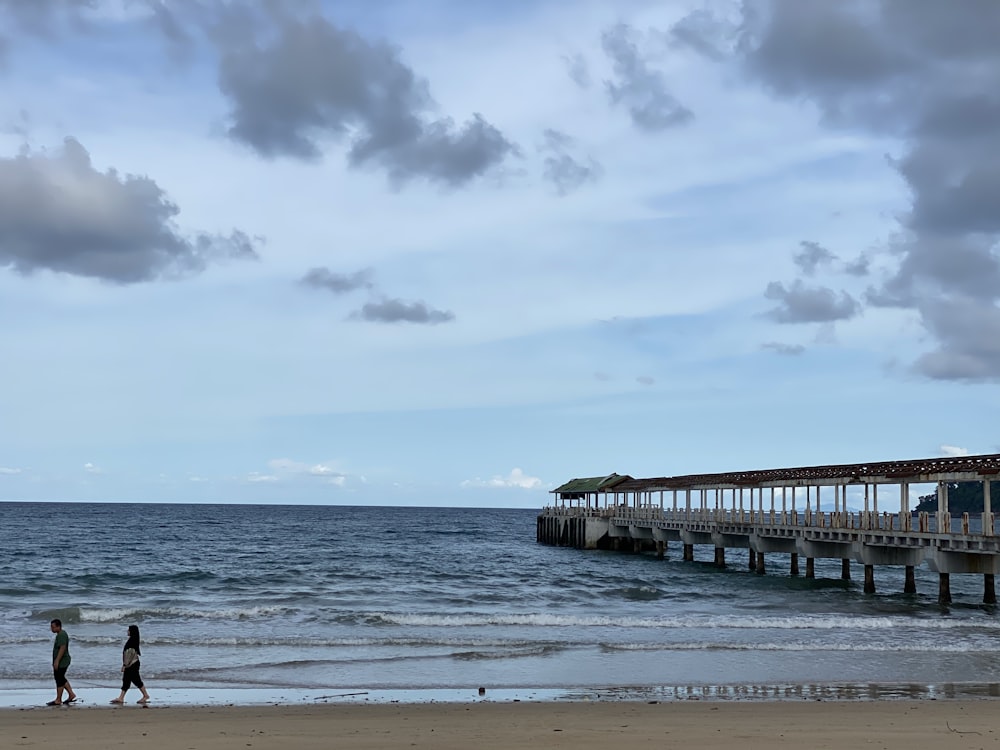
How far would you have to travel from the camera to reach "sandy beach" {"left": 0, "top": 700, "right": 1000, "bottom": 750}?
12.4 meters

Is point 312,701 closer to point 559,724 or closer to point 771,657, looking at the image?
point 559,724

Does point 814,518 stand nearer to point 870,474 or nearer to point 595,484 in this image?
point 870,474

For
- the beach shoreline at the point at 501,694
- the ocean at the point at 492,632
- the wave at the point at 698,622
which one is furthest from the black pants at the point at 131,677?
the wave at the point at 698,622

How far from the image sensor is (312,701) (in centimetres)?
1633

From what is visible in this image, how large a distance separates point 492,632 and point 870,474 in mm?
17093

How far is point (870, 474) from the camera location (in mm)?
36469

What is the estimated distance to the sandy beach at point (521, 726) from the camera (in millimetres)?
12352

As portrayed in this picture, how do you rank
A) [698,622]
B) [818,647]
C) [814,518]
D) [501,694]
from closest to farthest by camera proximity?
[501,694]
[818,647]
[698,622]
[814,518]

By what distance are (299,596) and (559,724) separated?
23.5 m

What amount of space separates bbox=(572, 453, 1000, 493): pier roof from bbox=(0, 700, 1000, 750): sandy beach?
15.3 meters

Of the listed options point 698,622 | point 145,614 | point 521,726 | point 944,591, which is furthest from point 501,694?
point 944,591

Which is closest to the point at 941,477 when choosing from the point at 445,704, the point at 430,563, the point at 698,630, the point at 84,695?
the point at 698,630

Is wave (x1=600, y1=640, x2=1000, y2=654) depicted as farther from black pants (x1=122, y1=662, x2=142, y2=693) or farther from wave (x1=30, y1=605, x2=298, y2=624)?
wave (x1=30, y1=605, x2=298, y2=624)

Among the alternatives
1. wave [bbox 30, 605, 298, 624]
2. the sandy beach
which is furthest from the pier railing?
wave [bbox 30, 605, 298, 624]
